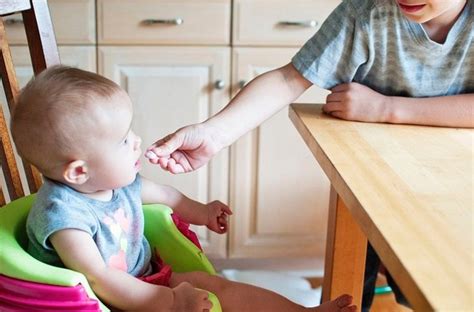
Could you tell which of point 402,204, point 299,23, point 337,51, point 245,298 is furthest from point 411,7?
point 299,23

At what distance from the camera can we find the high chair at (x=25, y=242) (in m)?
0.82

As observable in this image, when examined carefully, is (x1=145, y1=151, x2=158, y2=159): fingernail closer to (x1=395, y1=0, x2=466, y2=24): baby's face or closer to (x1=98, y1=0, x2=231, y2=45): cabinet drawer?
(x1=395, y1=0, x2=466, y2=24): baby's face

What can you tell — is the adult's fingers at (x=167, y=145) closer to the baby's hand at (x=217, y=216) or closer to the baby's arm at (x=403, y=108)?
the baby's hand at (x=217, y=216)

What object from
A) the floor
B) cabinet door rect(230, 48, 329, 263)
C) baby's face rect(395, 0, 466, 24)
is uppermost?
baby's face rect(395, 0, 466, 24)

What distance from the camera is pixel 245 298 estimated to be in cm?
101

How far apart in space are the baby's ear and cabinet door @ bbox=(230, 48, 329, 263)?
112 cm

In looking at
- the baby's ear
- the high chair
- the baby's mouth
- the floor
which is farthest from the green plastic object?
the floor

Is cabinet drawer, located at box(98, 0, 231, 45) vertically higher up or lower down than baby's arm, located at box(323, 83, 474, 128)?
lower down

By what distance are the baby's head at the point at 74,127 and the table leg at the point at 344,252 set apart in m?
0.41

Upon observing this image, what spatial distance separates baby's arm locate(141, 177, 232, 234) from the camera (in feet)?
3.68

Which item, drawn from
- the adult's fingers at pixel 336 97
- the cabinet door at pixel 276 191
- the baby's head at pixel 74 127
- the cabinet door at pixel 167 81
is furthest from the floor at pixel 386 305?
the baby's head at pixel 74 127

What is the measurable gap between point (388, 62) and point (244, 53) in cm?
90

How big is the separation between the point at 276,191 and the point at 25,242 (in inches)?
49.5

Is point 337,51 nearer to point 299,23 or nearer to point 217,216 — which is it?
point 217,216
